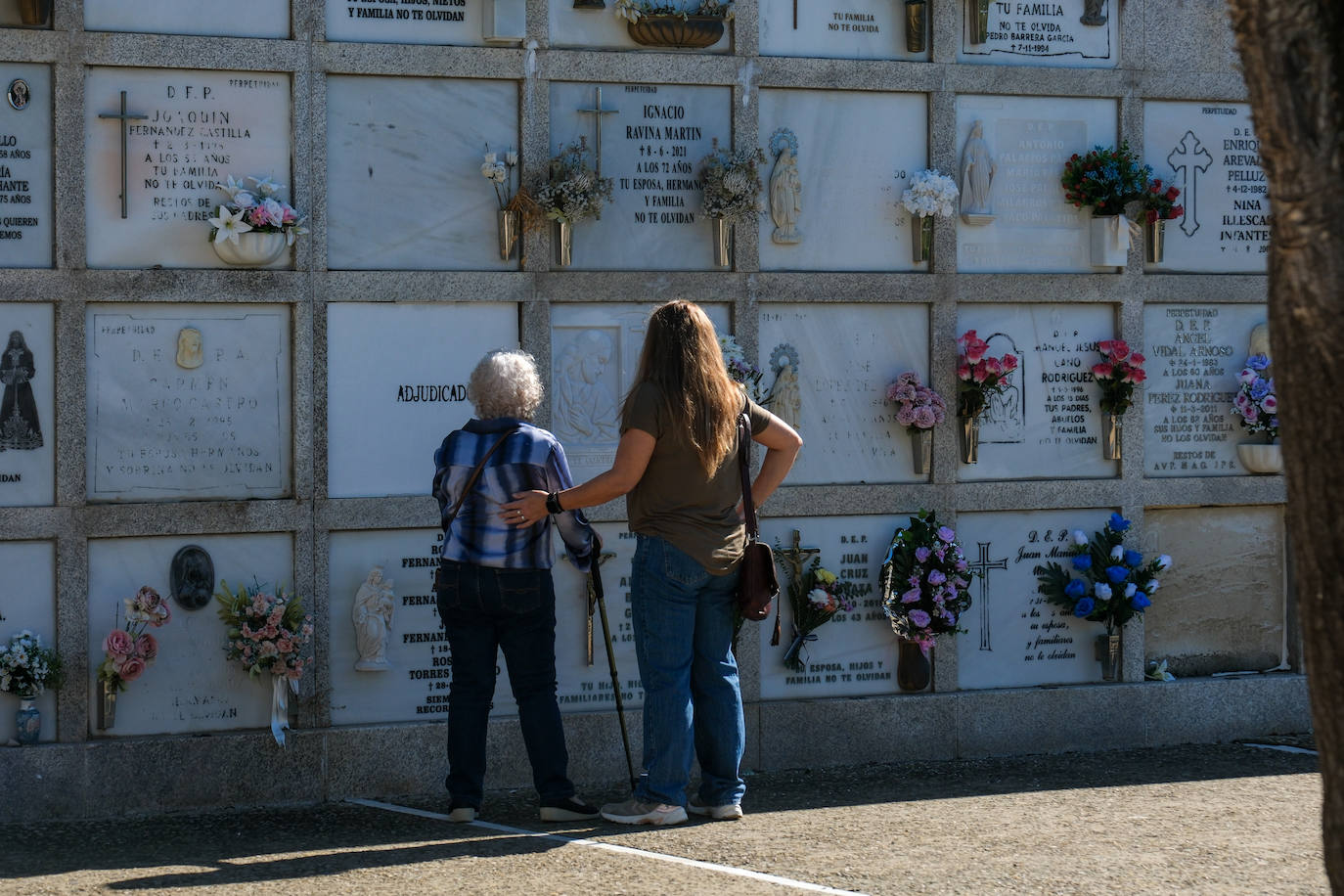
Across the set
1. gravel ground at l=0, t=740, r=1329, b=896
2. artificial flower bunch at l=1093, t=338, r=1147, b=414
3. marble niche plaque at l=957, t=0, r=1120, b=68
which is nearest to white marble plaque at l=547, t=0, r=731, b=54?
marble niche plaque at l=957, t=0, r=1120, b=68

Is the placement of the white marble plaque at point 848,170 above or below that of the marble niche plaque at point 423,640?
above

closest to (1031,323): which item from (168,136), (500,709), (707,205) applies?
(707,205)

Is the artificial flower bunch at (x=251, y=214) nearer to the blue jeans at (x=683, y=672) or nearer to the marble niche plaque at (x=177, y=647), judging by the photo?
the marble niche plaque at (x=177, y=647)

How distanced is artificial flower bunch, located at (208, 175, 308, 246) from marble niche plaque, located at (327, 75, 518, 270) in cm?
23

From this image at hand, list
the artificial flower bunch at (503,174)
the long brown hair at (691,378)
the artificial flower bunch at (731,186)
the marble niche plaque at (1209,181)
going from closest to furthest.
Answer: the long brown hair at (691,378) → the artificial flower bunch at (503,174) → the artificial flower bunch at (731,186) → the marble niche plaque at (1209,181)

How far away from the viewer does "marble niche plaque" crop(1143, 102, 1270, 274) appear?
23.0 ft

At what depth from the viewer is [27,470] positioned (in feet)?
18.8

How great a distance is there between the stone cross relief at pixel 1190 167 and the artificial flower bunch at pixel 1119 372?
2.40 feet

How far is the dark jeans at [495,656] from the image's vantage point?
5.12m

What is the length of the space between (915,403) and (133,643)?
3416mm

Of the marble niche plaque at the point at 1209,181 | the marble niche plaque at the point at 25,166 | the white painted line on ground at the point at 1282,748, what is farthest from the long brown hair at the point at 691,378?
the white painted line on ground at the point at 1282,748

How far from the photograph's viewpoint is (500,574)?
5105 mm

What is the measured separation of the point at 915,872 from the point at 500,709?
2.25 metres

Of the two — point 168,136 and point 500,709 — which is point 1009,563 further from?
point 168,136
